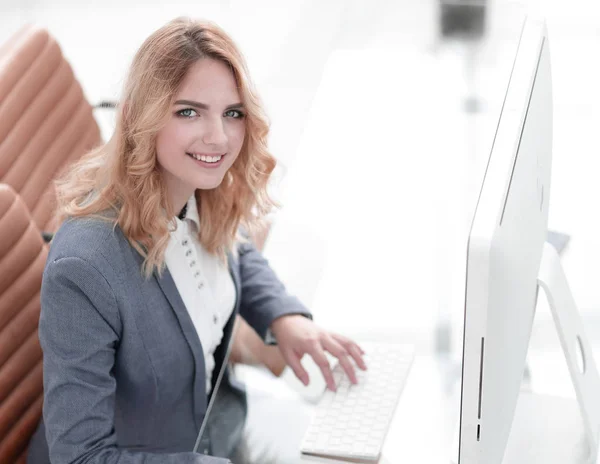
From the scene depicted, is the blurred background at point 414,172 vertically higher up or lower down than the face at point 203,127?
lower down

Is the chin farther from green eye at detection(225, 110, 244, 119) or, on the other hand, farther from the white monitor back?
the white monitor back

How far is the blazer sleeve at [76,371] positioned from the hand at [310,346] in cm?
32

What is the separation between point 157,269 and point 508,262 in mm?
687

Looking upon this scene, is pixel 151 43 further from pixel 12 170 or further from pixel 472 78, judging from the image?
pixel 472 78

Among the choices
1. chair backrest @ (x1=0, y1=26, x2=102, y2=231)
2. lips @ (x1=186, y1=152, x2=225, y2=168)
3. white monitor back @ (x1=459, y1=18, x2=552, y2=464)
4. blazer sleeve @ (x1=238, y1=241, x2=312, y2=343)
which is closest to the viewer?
white monitor back @ (x1=459, y1=18, x2=552, y2=464)

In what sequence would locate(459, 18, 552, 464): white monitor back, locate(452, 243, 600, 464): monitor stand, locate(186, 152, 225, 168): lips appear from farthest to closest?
locate(186, 152, 225, 168): lips → locate(452, 243, 600, 464): monitor stand → locate(459, 18, 552, 464): white monitor back

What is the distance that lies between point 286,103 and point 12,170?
194 centimetres

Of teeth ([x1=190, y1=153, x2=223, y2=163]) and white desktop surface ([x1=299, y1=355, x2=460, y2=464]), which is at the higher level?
teeth ([x1=190, y1=153, x2=223, y2=163])

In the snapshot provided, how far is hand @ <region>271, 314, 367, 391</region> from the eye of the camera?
1.75m

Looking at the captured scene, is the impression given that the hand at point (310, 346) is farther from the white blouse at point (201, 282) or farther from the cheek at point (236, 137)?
the cheek at point (236, 137)

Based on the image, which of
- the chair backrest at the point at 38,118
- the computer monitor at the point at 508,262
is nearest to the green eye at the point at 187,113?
the computer monitor at the point at 508,262

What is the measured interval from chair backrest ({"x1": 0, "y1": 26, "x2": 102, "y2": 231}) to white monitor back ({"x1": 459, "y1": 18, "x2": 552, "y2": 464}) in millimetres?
1214

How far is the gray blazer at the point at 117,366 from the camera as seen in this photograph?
149 centimetres

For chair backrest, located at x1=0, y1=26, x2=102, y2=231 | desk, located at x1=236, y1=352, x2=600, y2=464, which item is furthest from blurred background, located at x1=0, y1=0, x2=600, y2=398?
chair backrest, located at x1=0, y1=26, x2=102, y2=231
